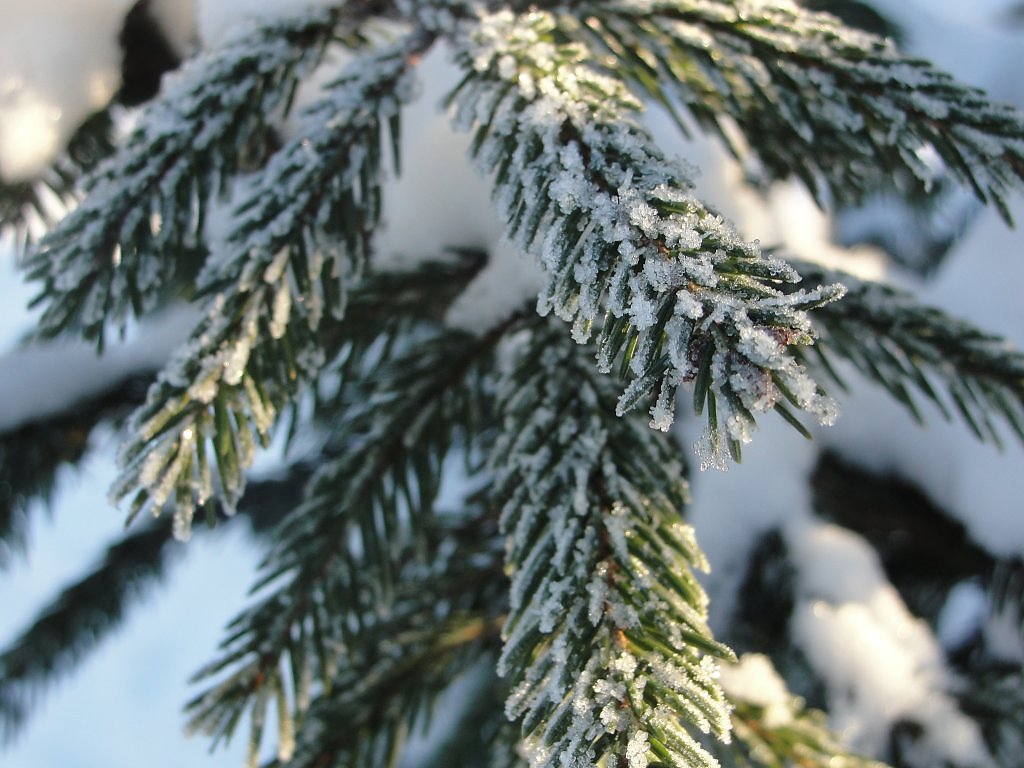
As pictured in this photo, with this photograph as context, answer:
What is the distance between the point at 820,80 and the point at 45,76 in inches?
30.5

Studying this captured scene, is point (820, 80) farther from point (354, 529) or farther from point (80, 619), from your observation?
point (80, 619)

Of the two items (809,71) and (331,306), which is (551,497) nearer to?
(331,306)

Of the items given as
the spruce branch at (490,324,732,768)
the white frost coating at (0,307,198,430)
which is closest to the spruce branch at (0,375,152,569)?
the white frost coating at (0,307,198,430)

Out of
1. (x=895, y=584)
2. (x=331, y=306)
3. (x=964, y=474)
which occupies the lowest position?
(x=895, y=584)

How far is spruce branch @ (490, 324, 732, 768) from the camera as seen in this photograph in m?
0.36

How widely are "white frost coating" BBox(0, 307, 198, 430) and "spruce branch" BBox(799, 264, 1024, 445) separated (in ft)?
2.15

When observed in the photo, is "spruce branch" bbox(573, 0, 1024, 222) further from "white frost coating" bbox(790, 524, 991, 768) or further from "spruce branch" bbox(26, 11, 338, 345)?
"white frost coating" bbox(790, 524, 991, 768)

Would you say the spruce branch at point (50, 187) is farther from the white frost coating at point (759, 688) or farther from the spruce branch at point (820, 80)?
the white frost coating at point (759, 688)

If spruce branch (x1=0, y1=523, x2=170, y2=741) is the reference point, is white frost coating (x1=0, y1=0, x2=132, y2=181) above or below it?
above

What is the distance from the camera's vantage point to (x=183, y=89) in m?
0.56

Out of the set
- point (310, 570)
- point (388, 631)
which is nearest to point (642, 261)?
point (310, 570)

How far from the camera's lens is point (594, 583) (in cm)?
42

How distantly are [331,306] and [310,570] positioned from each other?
226mm

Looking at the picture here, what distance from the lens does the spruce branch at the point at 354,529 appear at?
0.58m
